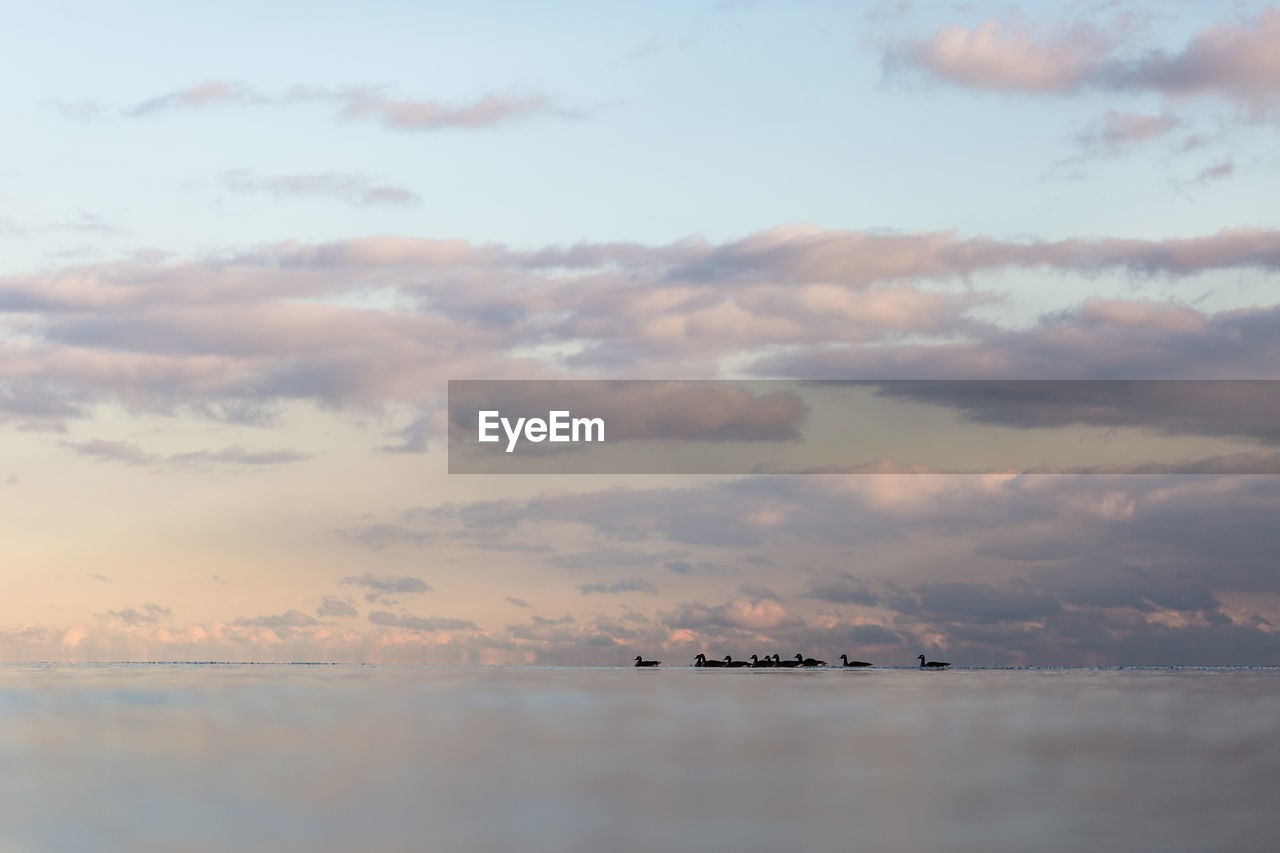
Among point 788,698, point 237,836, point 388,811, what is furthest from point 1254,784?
point 788,698

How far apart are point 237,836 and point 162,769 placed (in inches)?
1084

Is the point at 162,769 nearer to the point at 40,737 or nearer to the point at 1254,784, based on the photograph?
the point at 40,737

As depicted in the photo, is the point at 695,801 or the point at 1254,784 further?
the point at 1254,784

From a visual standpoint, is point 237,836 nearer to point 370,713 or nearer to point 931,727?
point 931,727

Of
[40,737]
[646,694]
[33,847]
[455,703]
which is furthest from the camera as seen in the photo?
[646,694]

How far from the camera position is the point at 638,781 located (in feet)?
230

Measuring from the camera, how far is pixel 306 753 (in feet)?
282

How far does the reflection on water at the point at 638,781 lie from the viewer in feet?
170

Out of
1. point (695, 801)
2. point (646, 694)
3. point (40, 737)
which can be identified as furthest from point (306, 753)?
point (646, 694)

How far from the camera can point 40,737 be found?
331 ft

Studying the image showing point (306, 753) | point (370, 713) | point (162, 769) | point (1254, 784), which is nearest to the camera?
point (1254, 784)

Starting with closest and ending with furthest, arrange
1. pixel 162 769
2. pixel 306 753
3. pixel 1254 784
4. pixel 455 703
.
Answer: pixel 1254 784, pixel 162 769, pixel 306 753, pixel 455 703

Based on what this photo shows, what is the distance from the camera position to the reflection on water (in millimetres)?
51812

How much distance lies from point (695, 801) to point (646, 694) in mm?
134482
